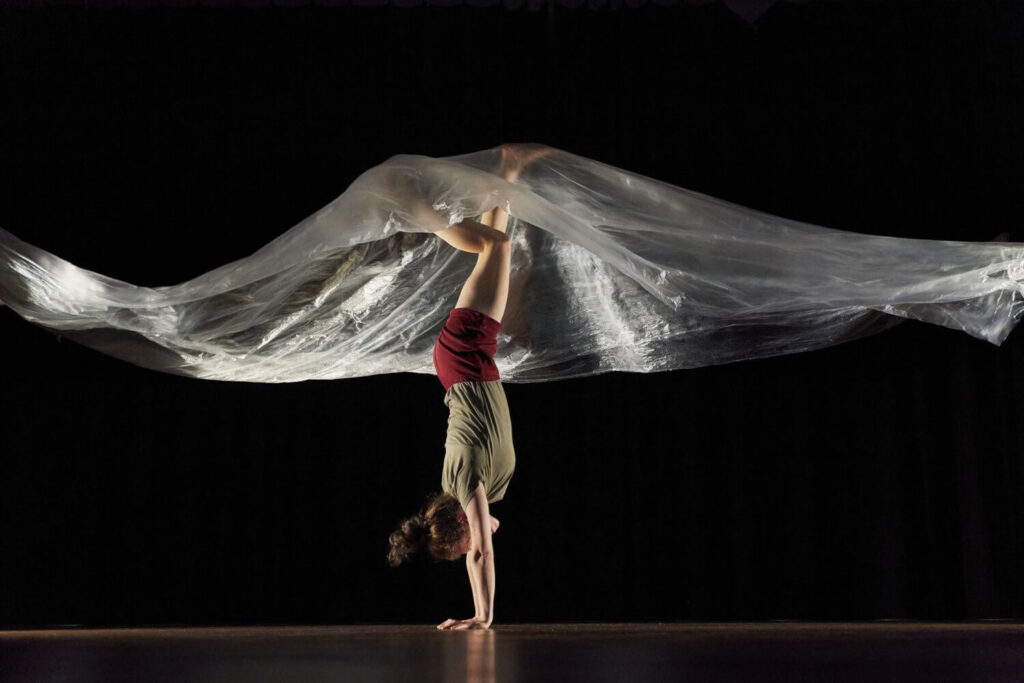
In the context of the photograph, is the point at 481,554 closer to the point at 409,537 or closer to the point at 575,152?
the point at 409,537

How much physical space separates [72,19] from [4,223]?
0.90m

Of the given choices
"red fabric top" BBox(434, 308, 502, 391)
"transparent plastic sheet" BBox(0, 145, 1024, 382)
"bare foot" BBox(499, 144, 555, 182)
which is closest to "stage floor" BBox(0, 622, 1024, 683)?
"red fabric top" BBox(434, 308, 502, 391)

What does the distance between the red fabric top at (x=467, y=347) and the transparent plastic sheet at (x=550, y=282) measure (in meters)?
0.16

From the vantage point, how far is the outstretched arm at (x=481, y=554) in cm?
304

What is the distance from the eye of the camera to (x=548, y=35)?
431 cm

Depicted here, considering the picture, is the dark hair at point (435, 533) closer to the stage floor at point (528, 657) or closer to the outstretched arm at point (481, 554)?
the outstretched arm at point (481, 554)

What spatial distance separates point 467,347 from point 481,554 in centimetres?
62

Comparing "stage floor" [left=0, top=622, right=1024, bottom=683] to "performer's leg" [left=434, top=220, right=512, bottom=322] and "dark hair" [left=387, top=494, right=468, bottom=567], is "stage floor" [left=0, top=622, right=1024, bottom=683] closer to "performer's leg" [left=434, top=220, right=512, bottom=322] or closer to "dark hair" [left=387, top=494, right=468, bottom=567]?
"dark hair" [left=387, top=494, right=468, bottom=567]

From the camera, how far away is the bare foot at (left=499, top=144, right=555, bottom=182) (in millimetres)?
2932

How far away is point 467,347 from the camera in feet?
10.3

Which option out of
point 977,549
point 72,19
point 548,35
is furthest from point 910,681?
point 72,19

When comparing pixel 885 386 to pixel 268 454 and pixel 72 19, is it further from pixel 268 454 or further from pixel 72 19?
pixel 72 19

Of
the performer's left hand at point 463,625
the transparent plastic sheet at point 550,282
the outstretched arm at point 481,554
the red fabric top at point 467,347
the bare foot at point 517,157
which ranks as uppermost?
the bare foot at point 517,157

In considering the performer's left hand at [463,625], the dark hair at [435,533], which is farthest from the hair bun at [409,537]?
the performer's left hand at [463,625]
